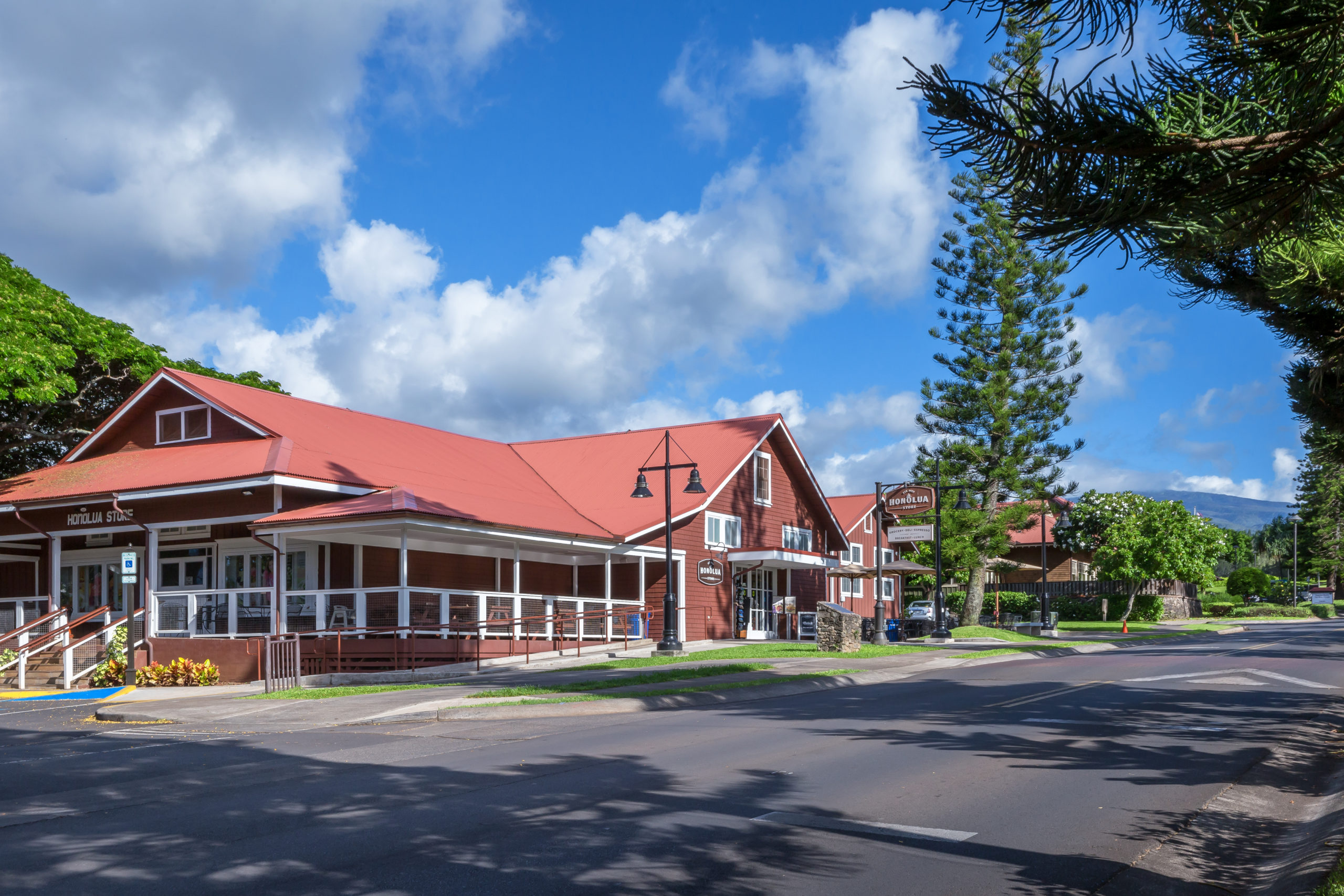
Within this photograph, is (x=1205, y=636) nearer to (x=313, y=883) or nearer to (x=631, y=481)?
(x=631, y=481)

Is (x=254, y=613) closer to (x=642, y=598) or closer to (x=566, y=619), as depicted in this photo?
(x=566, y=619)

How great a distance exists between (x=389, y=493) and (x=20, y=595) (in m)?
15.3

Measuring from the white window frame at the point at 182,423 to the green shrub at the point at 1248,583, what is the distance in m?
76.2

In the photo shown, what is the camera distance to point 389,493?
23.8 metres

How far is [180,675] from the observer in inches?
898

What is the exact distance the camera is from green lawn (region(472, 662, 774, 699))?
17.1 metres

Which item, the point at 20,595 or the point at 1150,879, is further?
the point at 20,595

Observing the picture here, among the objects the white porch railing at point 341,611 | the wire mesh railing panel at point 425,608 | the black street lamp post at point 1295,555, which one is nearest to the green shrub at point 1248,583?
the black street lamp post at point 1295,555

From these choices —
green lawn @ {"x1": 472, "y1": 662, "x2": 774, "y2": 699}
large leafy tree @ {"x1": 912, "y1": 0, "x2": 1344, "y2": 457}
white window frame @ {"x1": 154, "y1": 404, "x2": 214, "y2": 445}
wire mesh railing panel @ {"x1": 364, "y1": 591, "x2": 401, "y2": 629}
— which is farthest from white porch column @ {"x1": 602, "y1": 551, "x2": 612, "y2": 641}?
large leafy tree @ {"x1": 912, "y1": 0, "x2": 1344, "y2": 457}

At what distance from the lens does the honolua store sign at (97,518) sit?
25.2 meters

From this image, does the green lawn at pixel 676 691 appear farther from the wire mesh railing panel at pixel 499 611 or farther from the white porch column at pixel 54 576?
the white porch column at pixel 54 576

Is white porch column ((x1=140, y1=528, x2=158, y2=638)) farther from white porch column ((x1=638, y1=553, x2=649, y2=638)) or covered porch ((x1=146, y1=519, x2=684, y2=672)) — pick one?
white porch column ((x1=638, y1=553, x2=649, y2=638))

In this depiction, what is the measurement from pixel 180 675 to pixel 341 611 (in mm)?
3464

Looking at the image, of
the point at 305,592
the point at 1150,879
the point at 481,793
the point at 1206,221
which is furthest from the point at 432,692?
the point at 1206,221
